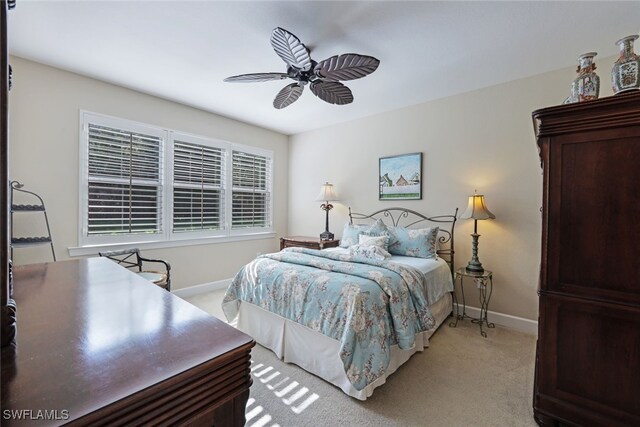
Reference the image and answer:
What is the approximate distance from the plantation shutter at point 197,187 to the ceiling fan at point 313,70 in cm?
192

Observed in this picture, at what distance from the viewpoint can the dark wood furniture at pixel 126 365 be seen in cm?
48

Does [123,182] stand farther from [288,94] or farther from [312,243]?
[312,243]

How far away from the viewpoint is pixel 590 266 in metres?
1.44

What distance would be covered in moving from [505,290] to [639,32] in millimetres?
2456

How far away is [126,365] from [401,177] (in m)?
3.69

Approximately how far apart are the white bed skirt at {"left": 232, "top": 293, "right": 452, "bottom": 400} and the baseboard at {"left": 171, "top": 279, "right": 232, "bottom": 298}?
1.44m

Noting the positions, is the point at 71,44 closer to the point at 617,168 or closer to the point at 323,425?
the point at 323,425

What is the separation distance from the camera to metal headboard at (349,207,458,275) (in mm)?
3426

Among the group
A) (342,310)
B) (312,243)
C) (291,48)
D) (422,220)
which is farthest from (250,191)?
(342,310)

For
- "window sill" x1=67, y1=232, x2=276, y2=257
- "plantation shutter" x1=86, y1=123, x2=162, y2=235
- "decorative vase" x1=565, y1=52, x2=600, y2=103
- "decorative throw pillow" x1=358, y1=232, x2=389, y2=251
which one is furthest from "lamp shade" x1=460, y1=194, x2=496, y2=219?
"plantation shutter" x1=86, y1=123, x2=162, y2=235

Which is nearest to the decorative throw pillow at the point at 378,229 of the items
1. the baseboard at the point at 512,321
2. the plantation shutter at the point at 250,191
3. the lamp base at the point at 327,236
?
the lamp base at the point at 327,236

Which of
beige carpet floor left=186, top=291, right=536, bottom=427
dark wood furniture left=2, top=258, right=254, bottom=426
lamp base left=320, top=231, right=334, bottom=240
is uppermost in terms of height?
dark wood furniture left=2, top=258, right=254, bottom=426

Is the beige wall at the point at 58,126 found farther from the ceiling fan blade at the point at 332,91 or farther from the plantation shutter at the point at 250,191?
the ceiling fan blade at the point at 332,91

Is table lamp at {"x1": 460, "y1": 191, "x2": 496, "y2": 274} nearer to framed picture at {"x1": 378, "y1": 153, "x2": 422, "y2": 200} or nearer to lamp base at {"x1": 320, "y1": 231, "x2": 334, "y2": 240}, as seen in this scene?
framed picture at {"x1": 378, "y1": 153, "x2": 422, "y2": 200}
